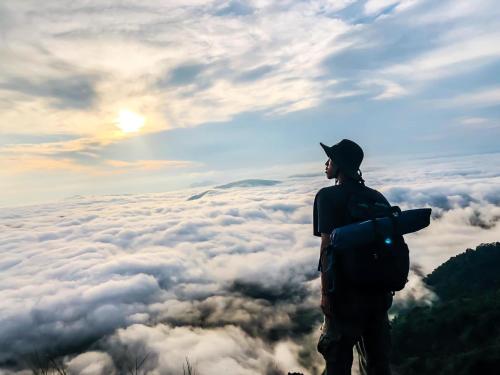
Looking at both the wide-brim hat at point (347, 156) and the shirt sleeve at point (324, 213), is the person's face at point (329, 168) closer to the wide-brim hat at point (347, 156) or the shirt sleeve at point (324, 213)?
the wide-brim hat at point (347, 156)

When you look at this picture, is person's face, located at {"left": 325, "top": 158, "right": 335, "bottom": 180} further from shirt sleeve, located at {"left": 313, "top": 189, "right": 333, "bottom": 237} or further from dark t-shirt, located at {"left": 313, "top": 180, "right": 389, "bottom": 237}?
shirt sleeve, located at {"left": 313, "top": 189, "right": 333, "bottom": 237}

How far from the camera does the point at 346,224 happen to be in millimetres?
4117

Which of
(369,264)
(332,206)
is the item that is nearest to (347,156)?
(332,206)

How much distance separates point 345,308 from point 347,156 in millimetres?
1808

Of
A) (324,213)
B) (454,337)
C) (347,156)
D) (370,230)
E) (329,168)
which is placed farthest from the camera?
(454,337)

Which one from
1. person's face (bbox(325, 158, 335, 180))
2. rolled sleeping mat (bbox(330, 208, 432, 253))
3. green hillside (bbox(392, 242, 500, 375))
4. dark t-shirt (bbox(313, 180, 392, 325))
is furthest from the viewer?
green hillside (bbox(392, 242, 500, 375))

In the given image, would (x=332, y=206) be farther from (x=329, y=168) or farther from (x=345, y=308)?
(x=345, y=308)

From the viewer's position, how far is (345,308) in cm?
402

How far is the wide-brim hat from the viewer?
4.43 metres

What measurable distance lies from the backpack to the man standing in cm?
7

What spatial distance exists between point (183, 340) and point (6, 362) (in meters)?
88.7

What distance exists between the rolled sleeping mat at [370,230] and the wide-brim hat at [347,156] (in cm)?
74

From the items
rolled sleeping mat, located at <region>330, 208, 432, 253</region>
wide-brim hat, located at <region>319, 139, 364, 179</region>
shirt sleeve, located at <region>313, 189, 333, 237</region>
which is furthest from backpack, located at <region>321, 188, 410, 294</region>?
wide-brim hat, located at <region>319, 139, 364, 179</region>

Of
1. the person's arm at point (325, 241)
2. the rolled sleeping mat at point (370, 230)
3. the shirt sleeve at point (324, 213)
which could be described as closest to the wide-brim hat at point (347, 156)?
the shirt sleeve at point (324, 213)
